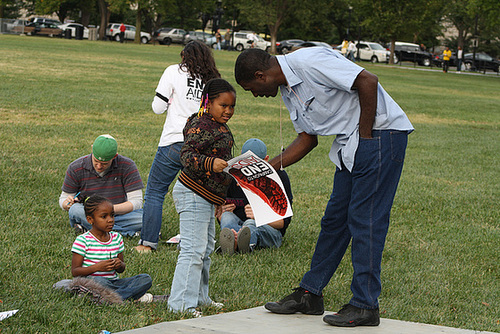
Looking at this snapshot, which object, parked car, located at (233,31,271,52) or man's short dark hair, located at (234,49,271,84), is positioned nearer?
man's short dark hair, located at (234,49,271,84)

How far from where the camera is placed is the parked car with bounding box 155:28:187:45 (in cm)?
6331

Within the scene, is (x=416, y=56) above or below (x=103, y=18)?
below

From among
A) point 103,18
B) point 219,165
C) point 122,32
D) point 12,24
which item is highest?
point 103,18

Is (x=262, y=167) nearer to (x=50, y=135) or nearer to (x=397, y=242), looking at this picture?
(x=397, y=242)

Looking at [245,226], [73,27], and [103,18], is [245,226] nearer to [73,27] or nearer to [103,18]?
[73,27]

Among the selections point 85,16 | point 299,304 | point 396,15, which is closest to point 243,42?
point 396,15

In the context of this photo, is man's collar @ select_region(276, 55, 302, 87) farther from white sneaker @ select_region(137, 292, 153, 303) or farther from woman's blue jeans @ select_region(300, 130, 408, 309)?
white sneaker @ select_region(137, 292, 153, 303)

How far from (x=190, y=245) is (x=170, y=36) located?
61.1m

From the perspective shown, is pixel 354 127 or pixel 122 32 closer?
pixel 354 127

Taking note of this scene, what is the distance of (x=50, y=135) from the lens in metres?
11.9

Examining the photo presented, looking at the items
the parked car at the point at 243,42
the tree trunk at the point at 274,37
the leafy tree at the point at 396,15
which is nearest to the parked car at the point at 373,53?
the leafy tree at the point at 396,15

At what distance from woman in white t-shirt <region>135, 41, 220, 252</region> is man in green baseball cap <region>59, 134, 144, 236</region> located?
15.2 inches

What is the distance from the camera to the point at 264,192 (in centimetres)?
→ 425

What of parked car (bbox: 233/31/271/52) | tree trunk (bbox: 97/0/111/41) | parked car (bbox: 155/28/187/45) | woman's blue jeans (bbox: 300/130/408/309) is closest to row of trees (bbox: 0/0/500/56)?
tree trunk (bbox: 97/0/111/41)
